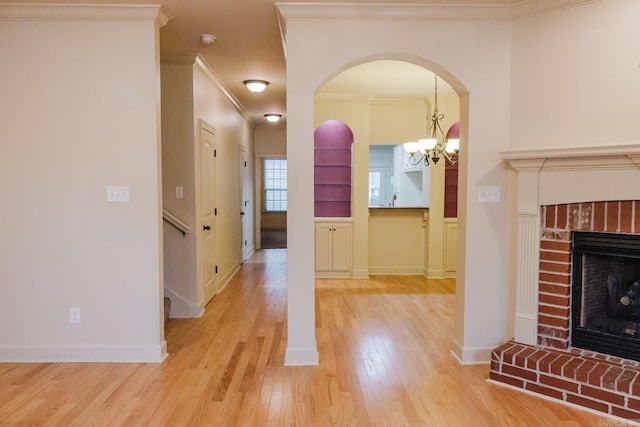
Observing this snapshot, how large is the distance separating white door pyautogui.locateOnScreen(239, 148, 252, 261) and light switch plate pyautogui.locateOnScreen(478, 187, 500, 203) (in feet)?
15.0

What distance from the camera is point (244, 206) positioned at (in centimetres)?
730

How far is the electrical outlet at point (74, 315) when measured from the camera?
2928 mm

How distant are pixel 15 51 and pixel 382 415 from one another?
348 cm

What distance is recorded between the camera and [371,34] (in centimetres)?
283

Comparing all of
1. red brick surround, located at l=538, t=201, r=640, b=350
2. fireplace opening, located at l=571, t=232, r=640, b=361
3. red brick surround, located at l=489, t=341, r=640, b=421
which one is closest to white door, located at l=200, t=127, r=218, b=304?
red brick surround, located at l=489, t=341, r=640, b=421

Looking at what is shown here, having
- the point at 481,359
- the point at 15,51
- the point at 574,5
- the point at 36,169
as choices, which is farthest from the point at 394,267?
the point at 15,51

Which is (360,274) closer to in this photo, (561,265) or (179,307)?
(179,307)

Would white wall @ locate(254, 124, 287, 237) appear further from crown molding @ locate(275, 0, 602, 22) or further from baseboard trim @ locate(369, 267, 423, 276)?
crown molding @ locate(275, 0, 602, 22)

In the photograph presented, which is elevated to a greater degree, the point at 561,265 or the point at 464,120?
the point at 464,120

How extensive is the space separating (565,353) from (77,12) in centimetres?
407

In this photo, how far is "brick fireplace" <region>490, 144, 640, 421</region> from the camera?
2.30 m

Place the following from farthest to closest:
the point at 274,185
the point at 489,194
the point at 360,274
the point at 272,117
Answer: the point at 274,185
the point at 272,117
the point at 360,274
the point at 489,194

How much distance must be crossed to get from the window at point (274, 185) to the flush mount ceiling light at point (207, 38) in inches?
320

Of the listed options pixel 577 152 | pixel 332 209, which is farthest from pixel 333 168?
pixel 577 152
